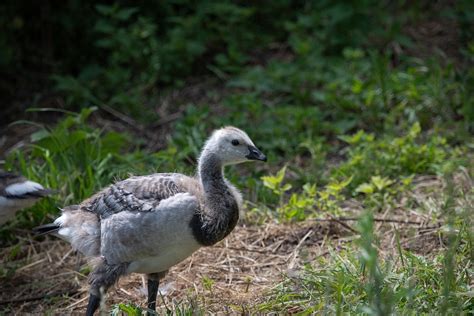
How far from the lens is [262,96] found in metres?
7.84

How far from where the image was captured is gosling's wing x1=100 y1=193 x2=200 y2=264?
4297mm

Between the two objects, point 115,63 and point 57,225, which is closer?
point 57,225

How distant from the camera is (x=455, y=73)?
7.50 meters

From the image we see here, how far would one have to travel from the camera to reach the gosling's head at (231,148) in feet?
15.8

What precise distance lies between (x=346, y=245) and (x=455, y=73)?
3149 mm

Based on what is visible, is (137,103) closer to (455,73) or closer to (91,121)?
(91,121)

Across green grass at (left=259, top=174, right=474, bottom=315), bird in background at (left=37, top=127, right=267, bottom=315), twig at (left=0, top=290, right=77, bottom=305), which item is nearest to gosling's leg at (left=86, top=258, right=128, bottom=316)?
bird in background at (left=37, top=127, right=267, bottom=315)

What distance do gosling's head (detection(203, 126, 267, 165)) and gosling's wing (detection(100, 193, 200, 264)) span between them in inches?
18.7

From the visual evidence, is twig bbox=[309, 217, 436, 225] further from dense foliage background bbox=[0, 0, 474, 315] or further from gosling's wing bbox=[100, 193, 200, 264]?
gosling's wing bbox=[100, 193, 200, 264]

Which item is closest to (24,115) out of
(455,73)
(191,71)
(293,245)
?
(191,71)

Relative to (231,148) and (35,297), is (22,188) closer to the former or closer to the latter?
(35,297)

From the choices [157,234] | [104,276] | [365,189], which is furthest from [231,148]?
[365,189]

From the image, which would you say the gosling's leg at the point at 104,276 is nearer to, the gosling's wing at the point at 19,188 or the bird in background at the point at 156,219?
the bird in background at the point at 156,219

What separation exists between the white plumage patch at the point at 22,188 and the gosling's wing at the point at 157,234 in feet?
3.70
